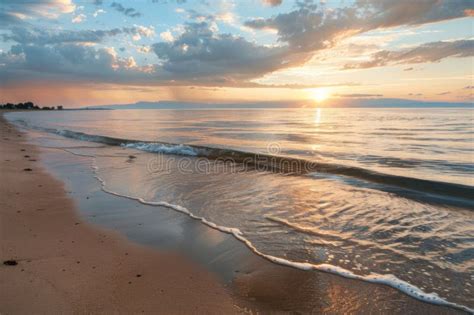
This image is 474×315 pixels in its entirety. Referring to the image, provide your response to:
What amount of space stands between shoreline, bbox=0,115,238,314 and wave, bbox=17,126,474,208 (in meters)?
7.29

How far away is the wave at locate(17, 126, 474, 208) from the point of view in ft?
29.8

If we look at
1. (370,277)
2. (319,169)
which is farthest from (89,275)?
(319,169)

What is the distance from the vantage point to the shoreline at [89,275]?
3.51 metres

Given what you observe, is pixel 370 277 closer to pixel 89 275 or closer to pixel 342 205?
pixel 342 205

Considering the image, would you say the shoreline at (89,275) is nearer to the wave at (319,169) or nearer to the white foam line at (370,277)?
the white foam line at (370,277)

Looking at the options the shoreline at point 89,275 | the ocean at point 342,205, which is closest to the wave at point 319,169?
the ocean at point 342,205

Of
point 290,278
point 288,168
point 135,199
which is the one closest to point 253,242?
point 290,278

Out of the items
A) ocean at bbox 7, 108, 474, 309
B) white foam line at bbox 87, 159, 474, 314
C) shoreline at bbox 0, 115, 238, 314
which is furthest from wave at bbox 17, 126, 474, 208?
shoreline at bbox 0, 115, 238, 314

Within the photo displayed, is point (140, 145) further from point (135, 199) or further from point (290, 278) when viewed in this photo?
point (290, 278)

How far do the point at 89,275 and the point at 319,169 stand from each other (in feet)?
33.6

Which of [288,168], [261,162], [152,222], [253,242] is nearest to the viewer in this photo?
[253,242]

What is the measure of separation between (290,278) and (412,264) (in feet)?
6.40

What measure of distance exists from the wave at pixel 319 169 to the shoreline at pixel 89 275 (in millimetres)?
7289

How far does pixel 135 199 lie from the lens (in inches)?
320
